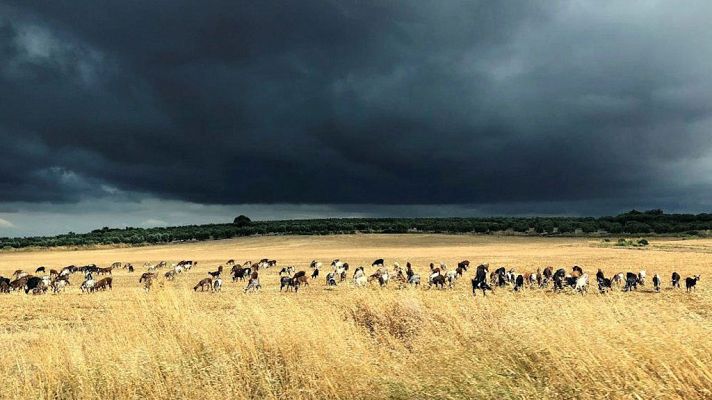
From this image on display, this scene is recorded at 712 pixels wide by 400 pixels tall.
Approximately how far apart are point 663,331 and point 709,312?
13.0m

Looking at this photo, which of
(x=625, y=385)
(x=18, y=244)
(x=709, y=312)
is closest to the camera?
(x=625, y=385)

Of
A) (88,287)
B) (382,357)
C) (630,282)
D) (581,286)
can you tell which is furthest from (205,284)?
(382,357)

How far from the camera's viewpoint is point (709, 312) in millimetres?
18891

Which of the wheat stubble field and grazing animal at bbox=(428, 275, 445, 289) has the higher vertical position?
the wheat stubble field

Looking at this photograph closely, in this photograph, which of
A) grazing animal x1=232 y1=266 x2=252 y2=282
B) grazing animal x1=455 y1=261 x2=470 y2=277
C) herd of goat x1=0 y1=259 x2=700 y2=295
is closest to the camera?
herd of goat x1=0 y1=259 x2=700 y2=295

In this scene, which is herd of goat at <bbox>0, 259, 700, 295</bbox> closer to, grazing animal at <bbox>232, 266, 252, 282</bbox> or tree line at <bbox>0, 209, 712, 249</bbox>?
grazing animal at <bbox>232, 266, 252, 282</bbox>

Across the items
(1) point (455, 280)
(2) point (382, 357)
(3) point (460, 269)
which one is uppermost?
(2) point (382, 357)

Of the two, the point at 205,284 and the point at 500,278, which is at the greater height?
the point at 500,278

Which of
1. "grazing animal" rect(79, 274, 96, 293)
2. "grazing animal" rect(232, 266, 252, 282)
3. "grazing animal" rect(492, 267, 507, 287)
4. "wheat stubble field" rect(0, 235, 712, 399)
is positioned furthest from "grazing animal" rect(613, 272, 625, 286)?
"grazing animal" rect(79, 274, 96, 293)

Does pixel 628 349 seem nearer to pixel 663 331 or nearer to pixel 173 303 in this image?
pixel 663 331

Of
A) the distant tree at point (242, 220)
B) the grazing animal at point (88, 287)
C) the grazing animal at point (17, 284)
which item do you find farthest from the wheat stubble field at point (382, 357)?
the distant tree at point (242, 220)

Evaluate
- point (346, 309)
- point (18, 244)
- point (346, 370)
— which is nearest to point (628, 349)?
point (346, 370)

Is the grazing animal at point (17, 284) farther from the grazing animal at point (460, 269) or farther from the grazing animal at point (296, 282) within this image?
the grazing animal at point (460, 269)

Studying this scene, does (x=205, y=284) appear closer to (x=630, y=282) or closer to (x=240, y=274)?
(x=240, y=274)
